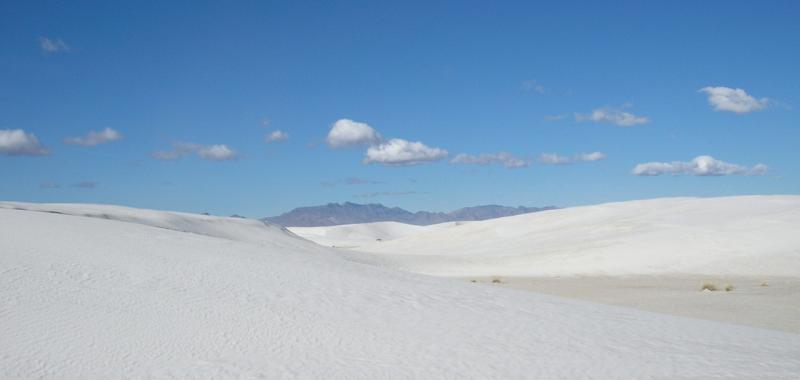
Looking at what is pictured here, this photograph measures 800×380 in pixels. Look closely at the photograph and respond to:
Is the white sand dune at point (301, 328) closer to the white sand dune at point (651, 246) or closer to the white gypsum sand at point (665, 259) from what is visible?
the white gypsum sand at point (665, 259)

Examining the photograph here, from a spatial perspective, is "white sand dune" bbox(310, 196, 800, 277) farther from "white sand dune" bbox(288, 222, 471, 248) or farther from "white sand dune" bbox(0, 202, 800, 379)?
"white sand dune" bbox(288, 222, 471, 248)

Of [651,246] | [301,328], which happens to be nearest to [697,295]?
[651,246]

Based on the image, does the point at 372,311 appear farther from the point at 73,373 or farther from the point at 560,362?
the point at 73,373

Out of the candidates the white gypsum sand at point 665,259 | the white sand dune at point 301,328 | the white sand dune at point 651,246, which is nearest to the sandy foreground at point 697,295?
the white gypsum sand at point 665,259

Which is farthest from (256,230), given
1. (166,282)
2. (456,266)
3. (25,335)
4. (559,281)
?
(25,335)

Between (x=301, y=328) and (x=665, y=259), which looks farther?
(x=665, y=259)

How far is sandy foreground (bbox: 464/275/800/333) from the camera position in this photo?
50.2ft

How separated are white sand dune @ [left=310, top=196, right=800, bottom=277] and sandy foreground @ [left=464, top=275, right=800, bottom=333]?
2.50 meters

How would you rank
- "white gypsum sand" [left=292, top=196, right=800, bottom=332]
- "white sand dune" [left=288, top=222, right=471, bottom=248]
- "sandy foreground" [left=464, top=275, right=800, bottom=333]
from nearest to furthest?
1. "sandy foreground" [left=464, top=275, right=800, bottom=333]
2. "white gypsum sand" [left=292, top=196, right=800, bottom=332]
3. "white sand dune" [left=288, top=222, right=471, bottom=248]

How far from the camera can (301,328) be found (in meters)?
8.02

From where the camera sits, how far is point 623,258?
3222 centimetres

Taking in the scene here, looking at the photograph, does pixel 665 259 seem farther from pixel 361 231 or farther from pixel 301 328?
pixel 361 231

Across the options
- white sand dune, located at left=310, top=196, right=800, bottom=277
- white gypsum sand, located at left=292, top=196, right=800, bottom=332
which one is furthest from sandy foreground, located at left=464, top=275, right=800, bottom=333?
white sand dune, located at left=310, top=196, right=800, bottom=277

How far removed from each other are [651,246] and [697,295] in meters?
14.7
